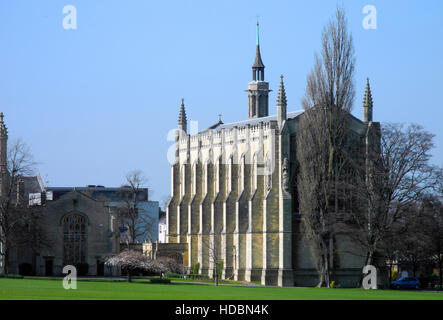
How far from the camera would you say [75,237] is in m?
99.3

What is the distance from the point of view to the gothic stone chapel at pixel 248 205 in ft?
311

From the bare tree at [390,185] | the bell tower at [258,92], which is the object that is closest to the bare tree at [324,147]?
the bare tree at [390,185]

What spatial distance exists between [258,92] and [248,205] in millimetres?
24609

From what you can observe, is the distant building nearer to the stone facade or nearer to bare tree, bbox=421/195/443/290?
the stone facade

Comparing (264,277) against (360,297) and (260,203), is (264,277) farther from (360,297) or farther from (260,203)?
(360,297)

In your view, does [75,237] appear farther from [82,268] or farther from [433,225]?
[433,225]

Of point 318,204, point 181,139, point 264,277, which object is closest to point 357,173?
point 318,204

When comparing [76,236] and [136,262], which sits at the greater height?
[76,236]

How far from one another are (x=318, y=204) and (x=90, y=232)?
67.7 ft

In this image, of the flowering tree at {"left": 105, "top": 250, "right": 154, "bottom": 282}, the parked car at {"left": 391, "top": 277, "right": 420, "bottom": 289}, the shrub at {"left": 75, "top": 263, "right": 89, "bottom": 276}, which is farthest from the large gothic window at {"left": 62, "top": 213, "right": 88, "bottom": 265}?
the parked car at {"left": 391, "top": 277, "right": 420, "bottom": 289}

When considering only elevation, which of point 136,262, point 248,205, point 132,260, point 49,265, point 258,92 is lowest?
point 49,265

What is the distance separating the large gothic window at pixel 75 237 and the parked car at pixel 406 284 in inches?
1035

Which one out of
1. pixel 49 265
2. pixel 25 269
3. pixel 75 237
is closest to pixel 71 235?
pixel 75 237

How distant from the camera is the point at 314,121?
9175cm
